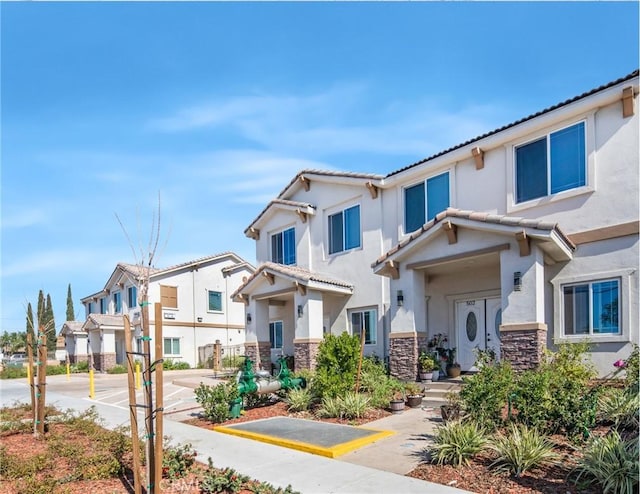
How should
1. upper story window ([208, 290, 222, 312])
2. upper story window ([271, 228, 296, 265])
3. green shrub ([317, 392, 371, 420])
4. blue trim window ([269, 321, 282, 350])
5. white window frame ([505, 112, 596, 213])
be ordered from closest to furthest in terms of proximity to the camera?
green shrub ([317, 392, 371, 420]) < white window frame ([505, 112, 596, 213]) < upper story window ([271, 228, 296, 265]) < blue trim window ([269, 321, 282, 350]) < upper story window ([208, 290, 222, 312])

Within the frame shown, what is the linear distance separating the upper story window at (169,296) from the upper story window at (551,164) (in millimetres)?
26043

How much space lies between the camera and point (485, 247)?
41.8 feet

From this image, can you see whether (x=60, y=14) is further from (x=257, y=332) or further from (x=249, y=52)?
(x=257, y=332)

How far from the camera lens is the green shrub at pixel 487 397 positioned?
27.8 feet

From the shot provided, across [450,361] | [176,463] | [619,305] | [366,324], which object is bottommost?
[450,361]

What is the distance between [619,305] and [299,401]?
25.5 ft

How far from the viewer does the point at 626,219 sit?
38.0ft

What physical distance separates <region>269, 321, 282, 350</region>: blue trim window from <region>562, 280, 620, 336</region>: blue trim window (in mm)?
13193

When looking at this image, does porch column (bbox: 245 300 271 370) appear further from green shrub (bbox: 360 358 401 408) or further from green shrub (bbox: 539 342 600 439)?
green shrub (bbox: 539 342 600 439)

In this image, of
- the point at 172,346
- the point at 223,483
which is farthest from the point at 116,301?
the point at 223,483

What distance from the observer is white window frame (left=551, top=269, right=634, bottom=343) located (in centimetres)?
1130

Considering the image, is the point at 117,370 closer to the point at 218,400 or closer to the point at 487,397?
the point at 218,400

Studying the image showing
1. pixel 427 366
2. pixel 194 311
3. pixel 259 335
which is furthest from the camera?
pixel 194 311

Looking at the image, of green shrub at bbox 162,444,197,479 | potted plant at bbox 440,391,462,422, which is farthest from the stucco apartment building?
green shrub at bbox 162,444,197,479
